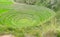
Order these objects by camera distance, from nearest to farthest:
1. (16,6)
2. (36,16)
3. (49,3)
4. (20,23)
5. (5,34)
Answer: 1. (5,34)
2. (20,23)
3. (36,16)
4. (16,6)
5. (49,3)

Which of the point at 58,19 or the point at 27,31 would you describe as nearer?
the point at 27,31

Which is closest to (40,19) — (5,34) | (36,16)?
(36,16)

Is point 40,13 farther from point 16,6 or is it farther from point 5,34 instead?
point 5,34

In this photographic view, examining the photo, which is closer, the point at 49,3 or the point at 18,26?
the point at 18,26

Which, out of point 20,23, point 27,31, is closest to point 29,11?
point 20,23

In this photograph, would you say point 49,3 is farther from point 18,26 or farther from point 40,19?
point 18,26

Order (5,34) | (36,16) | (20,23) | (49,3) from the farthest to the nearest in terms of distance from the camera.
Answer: (49,3) < (36,16) < (20,23) < (5,34)

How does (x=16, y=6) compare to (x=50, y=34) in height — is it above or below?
above

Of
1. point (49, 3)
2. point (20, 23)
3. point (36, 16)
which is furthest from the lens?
point (49, 3)

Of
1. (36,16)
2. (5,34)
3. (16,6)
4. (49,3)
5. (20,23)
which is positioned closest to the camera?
(5,34)
